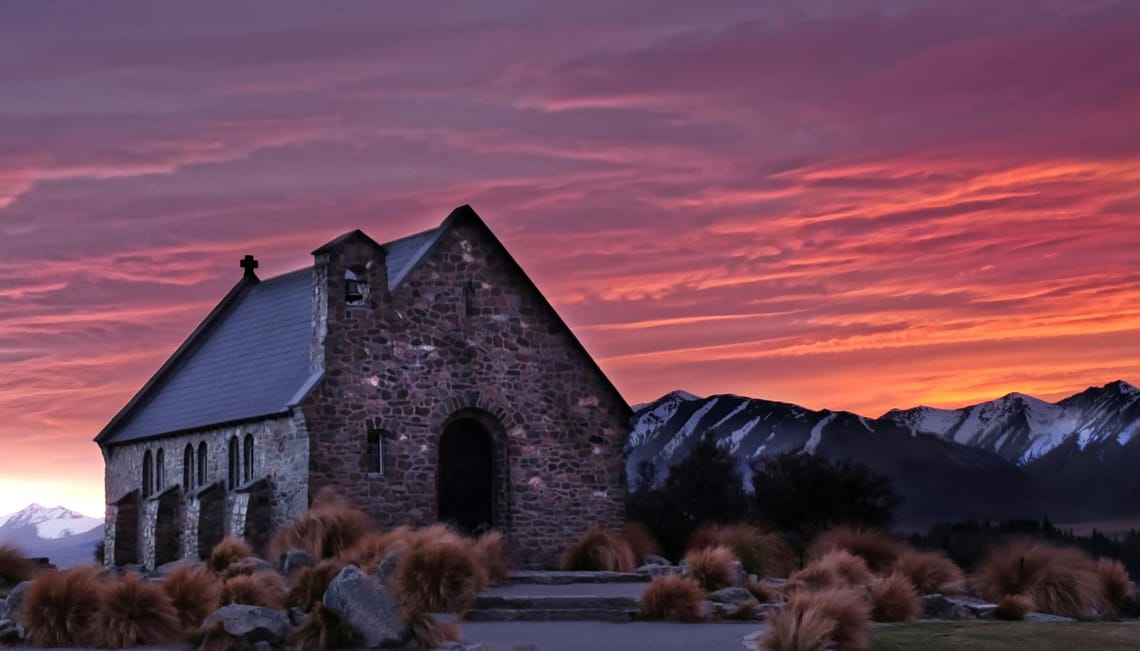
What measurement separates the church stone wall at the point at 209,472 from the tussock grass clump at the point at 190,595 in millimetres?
11594

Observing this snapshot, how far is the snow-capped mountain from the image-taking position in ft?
576

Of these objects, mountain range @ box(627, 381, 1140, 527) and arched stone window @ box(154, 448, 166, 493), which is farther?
mountain range @ box(627, 381, 1140, 527)

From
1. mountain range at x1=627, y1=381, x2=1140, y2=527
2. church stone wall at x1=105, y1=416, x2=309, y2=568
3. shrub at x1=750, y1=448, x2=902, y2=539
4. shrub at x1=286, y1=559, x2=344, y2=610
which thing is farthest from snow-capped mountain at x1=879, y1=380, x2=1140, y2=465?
shrub at x1=286, y1=559, x2=344, y2=610

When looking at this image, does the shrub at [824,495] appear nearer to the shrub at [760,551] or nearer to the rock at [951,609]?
the shrub at [760,551]

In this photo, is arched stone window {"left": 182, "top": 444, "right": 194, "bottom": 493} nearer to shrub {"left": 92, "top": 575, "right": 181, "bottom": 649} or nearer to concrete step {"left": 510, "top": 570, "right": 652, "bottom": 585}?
concrete step {"left": 510, "top": 570, "right": 652, "bottom": 585}

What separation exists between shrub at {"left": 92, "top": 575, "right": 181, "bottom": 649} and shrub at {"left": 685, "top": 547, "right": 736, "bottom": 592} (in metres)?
10.7

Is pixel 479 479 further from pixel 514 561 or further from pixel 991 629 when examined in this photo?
pixel 991 629

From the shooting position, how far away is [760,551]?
34344mm

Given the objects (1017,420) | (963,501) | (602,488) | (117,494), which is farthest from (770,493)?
(1017,420)

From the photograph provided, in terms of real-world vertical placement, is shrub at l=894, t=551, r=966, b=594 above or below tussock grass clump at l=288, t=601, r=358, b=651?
above

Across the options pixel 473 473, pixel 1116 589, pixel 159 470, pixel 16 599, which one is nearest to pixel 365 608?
pixel 16 599

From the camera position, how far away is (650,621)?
25.4 m

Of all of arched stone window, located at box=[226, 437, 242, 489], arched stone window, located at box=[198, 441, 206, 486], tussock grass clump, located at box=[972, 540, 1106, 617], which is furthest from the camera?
arched stone window, located at box=[198, 441, 206, 486]

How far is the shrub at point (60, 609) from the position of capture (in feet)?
69.1
